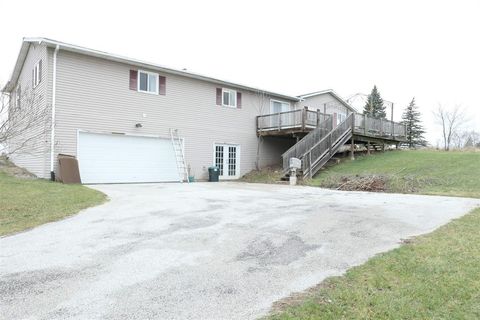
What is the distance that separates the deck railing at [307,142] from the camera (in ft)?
53.7

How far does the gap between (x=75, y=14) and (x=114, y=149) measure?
9.12 meters

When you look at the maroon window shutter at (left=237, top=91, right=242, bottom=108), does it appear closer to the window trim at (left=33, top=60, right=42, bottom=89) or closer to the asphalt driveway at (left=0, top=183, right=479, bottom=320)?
the window trim at (left=33, top=60, right=42, bottom=89)

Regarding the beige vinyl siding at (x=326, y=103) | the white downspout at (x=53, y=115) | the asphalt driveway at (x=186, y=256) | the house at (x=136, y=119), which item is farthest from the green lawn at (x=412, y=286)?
the beige vinyl siding at (x=326, y=103)

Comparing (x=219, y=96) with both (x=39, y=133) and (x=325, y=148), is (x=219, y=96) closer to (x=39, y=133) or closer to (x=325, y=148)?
(x=325, y=148)

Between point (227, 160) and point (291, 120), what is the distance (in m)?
4.11

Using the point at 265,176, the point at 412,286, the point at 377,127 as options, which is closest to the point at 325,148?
the point at 265,176

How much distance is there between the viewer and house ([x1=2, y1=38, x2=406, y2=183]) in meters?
13.5

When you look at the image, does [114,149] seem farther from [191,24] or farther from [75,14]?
[191,24]

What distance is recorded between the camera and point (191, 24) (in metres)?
23.5

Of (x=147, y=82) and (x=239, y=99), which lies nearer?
(x=147, y=82)

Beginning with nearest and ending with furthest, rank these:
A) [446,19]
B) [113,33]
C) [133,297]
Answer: [133,297]
[446,19]
[113,33]

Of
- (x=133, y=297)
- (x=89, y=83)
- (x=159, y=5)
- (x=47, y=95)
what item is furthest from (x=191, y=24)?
(x=133, y=297)

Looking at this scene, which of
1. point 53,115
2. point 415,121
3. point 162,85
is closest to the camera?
point 53,115

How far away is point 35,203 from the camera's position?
8188 mm
